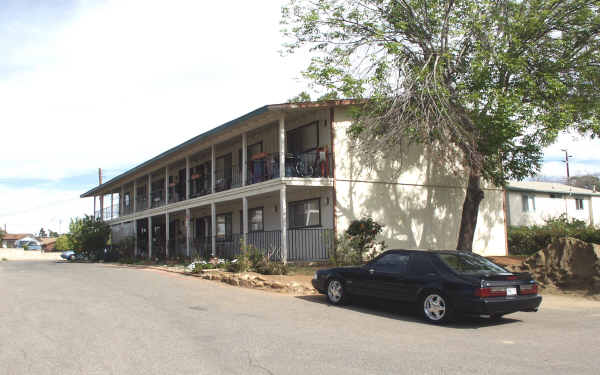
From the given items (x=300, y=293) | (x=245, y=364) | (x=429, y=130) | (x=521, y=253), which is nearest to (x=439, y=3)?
(x=429, y=130)

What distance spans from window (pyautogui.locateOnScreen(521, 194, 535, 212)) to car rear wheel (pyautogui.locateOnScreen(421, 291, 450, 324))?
34.2 metres

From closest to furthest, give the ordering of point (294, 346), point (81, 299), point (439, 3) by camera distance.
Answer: point (294, 346)
point (81, 299)
point (439, 3)

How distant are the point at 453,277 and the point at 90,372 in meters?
6.01

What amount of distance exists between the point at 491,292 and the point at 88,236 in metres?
31.9

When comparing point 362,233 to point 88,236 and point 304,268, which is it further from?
point 88,236

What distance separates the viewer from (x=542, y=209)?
137 ft

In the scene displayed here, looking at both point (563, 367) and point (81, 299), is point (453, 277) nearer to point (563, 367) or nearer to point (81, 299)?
point (563, 367)

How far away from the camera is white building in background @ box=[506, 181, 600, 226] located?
130ft

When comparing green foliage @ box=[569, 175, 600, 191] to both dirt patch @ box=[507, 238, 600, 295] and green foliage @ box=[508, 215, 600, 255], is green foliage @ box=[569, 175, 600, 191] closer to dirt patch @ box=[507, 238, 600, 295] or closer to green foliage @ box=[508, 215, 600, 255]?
green foliage @ box=[508, 215, 600, 255]

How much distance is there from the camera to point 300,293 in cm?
1322

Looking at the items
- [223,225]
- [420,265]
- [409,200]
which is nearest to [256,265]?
[409,200]

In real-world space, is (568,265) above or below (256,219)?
below

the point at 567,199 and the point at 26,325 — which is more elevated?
the point at 567,199

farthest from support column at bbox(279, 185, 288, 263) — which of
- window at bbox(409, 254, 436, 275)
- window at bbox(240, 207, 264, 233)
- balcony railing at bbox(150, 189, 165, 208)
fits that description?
balcony railing at bbox(150, 189, 165, 208)
